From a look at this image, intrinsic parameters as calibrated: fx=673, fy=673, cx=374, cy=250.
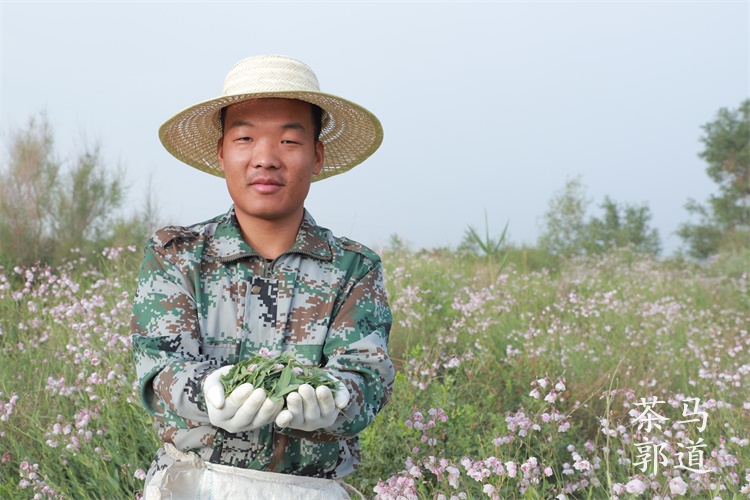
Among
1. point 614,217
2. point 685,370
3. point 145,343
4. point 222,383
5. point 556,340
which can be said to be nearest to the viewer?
point 222,383

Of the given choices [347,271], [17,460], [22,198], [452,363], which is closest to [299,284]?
[347,271]

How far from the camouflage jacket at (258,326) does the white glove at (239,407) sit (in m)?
0.21

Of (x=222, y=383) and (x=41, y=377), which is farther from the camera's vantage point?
(x=41, y=377)

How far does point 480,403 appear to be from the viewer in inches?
177

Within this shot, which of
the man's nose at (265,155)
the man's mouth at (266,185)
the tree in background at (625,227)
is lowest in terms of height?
the man's mouth at (266,185)

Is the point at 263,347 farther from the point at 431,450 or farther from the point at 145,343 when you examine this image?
the point at 431,450

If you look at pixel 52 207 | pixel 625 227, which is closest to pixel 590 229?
pixel 625 227

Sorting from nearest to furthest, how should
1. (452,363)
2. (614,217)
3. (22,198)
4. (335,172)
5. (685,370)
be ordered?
1. (335,172)
2. (452,363)
3. (685,370)
4. (22,198)
5. (614,217)

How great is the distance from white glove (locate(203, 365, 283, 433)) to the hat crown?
1.05 metres

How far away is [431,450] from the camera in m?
3.39

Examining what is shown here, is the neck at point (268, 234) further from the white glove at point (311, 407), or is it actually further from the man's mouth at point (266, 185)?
the white glove at point (311, 407)

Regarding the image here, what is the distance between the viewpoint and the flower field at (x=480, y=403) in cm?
308

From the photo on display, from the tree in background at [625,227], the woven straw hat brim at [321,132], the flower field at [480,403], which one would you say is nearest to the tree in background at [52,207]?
the flower field at [480,403]

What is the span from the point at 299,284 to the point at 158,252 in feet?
1.64
